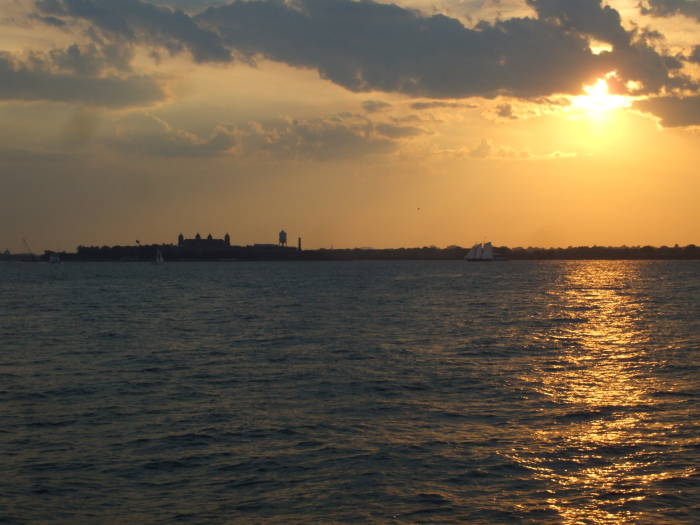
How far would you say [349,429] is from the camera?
22.8 meters

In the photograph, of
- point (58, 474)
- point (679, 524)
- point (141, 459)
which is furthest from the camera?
point (141, 459)

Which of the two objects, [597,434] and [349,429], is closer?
[597,434]

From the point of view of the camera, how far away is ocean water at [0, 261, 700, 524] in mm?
16453

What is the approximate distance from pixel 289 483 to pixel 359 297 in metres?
76.9

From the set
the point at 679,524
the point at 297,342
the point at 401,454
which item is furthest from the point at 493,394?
the point at 297,342

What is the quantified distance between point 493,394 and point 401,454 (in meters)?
9.16

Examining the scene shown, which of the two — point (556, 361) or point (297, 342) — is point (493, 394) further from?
point (297, 342)

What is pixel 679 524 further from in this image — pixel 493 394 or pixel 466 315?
pixel 466 315

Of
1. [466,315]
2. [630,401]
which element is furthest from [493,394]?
[466,315]

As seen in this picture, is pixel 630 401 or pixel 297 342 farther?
pixel 297 342

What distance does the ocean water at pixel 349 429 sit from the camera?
54.0ft

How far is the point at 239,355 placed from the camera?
39.9 m

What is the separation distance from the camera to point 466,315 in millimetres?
67188

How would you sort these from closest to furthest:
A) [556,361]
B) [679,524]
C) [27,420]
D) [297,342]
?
[679,524] → [27,420] → [556,361] → [297,342]
